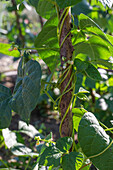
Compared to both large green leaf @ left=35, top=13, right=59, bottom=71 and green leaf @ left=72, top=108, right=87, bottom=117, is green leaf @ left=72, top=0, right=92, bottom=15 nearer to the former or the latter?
large green leaf @ left=35, top=13, right=59, bottom=71

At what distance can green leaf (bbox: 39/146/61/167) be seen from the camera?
685 millimetres

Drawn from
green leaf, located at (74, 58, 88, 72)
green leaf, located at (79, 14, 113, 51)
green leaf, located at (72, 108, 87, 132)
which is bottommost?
green leaf, located at (72, 108, 87, 132)

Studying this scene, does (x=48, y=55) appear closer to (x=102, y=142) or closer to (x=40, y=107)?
(x=102, y=142)

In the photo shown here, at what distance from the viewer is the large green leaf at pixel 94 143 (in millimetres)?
633

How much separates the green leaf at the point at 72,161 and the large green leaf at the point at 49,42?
322 mm

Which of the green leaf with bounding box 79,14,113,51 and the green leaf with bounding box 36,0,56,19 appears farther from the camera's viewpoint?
the green leaf with bounding box 36,0,56,19

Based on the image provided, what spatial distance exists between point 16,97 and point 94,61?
0.30 metres

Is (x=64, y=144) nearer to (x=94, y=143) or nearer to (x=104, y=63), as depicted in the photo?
(x=94, y=143)

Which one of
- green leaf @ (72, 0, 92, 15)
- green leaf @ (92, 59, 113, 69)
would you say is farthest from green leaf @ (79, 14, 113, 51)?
green leaf @ (72, 0, 92, 15)

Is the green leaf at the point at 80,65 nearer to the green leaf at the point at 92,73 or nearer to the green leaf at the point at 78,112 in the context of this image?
the green leaf at the point at 92,73

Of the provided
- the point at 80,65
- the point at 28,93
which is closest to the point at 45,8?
the point at 80,65

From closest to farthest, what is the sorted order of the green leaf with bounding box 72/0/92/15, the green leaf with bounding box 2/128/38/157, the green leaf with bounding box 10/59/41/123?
the green leaf with bounding box 10/59/41/123, the green leaf with bounding box 2/128/38/157, the green leaf with bounding box 72/0/92/15

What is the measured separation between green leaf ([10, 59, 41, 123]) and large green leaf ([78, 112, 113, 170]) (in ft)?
0.52

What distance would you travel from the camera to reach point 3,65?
4.17 metres
